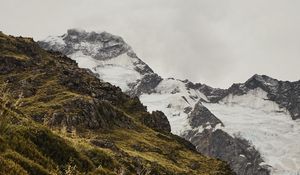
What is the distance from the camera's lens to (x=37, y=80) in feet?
625

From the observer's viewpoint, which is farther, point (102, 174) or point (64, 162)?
point (102, 174)

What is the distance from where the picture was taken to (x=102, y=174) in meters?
29.9

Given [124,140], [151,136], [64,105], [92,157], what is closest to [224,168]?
[151,136]

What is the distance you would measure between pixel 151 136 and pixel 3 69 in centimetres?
5227

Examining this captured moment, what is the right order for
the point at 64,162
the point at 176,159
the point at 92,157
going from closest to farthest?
the point at 64,162
the point at 92,157
the point at 176,159

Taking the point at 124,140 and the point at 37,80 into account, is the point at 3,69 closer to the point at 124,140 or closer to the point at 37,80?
the point at 37,80

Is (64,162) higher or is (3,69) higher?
(3,69)

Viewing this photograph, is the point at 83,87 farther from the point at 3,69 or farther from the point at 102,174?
the point at 102,174

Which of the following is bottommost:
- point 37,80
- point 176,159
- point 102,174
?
point 102,174

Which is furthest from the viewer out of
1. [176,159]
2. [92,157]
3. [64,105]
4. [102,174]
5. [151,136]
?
[151,136]

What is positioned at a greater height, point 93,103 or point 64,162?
point 93,103

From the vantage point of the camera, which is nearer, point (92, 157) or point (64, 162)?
point (64, 162)

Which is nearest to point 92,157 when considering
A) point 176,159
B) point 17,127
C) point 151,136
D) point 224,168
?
point 17,127

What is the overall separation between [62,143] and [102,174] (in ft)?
11.2
